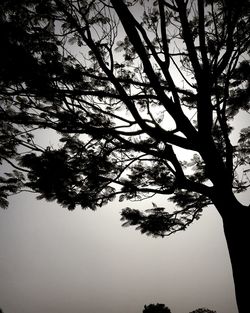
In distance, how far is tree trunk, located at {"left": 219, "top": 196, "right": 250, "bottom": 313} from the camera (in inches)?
150

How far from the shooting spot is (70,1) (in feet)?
15.3

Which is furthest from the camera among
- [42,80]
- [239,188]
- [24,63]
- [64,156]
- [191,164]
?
[191,164]

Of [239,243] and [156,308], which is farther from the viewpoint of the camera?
[156,308]

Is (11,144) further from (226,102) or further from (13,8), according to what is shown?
(226,102)

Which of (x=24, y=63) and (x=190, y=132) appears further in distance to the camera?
(x=190, y=132)

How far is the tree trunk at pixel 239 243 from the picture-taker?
12.5 ft

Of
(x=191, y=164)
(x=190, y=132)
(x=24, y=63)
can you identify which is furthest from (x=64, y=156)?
(x=191, y=164)

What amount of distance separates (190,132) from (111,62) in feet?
5.97

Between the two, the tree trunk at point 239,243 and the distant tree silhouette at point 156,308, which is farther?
the distant tree silhouette at point 156,308

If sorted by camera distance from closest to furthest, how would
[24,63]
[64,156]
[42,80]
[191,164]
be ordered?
1. [24,63]
2. [42,80]
3. [64,156]
4. [191,164]

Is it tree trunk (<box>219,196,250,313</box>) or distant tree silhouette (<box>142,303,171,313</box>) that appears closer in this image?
tree trunk (<box>219,196,250,313</box>)

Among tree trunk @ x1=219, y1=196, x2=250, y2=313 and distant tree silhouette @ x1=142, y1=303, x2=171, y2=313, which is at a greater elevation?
tree trunk @ x1=219, y1=196, x2=250, y2=313

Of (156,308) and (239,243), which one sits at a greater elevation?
(239,243)

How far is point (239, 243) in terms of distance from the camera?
402 centimetres
